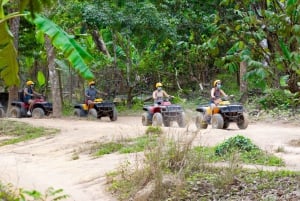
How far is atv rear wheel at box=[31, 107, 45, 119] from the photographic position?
1930 cm

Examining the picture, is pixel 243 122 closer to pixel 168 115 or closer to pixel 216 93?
pixel 216 93

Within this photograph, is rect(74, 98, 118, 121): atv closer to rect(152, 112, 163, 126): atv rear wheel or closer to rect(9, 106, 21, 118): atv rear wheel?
rect(9, 106, 21, 118): atv rear wheel

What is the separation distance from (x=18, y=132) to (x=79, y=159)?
15.2 feet

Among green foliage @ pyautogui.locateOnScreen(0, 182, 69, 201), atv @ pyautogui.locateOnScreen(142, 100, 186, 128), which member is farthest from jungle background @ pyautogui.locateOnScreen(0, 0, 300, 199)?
atv @ pyautogui.locateOnScreen(142, 100, 186, 128)

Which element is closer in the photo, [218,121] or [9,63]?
[9,63]

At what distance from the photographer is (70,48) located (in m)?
5.13

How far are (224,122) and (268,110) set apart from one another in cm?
449

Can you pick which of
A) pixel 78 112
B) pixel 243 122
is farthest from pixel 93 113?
pixel 243 122

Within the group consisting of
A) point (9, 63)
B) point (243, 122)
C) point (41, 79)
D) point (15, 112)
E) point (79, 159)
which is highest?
point (41, 79)

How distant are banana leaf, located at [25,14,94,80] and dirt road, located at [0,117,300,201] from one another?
10.3 ft

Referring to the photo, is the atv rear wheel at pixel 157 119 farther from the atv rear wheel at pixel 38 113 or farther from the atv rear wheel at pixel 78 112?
the atv rear wheel at pixel 38 113

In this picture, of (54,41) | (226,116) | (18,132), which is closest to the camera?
(54,41)

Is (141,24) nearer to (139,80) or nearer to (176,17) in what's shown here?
(176,17)

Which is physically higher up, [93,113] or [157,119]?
[93,113]
